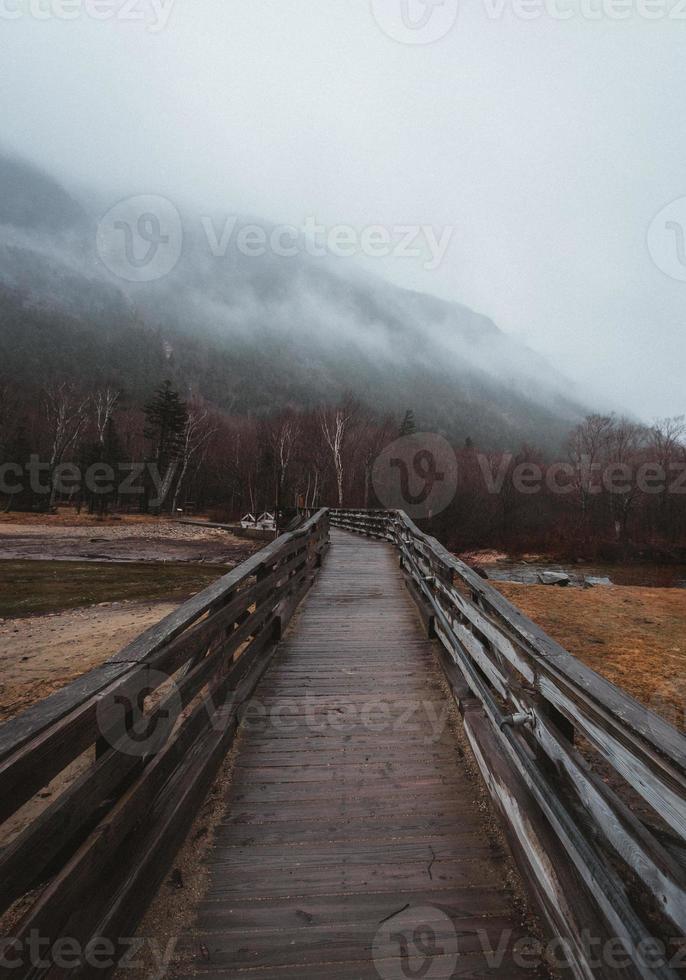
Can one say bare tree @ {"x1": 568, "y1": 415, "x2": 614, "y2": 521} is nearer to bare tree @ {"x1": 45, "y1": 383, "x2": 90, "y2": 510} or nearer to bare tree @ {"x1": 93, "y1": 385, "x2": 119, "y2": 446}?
bare tree @ {"x1": 93, "y1": 385, "x2": 119, "y2": 446}

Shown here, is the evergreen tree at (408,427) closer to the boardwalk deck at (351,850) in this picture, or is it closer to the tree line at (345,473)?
the tree line at (345,473)

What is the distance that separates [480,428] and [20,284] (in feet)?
663

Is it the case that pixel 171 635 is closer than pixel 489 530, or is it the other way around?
pixel 171 635

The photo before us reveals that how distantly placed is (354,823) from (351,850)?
0.19 m

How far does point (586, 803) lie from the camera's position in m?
1.83

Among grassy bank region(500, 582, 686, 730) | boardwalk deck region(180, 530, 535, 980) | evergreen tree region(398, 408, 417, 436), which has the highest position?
evergreen tree region(398, 408, 417, 436)

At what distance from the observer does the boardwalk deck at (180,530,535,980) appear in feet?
6.03

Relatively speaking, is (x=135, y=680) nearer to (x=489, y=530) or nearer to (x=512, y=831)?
(x=512, y=831)

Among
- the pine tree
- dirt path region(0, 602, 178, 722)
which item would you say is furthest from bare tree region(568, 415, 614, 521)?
the pine tree

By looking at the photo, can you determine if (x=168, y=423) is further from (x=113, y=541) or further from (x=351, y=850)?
(x=351, y=850)

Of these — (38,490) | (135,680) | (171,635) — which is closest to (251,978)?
(135,680)

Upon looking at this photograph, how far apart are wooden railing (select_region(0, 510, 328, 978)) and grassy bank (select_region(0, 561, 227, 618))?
8908 mm

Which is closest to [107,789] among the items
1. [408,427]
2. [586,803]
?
[586,803]

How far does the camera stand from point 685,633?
847 centimetres
